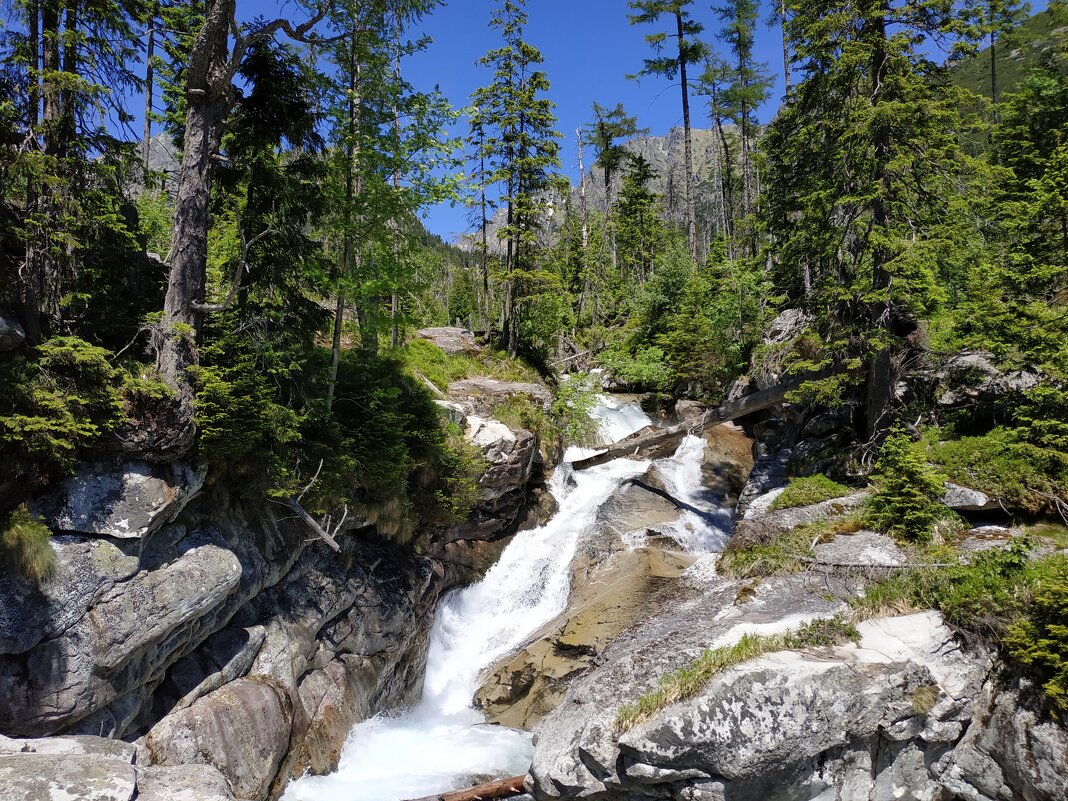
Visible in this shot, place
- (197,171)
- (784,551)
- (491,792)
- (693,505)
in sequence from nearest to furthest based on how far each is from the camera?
(491,792), (197,171), (784,551), (693,505)

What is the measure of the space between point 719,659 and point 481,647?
28.3 ft

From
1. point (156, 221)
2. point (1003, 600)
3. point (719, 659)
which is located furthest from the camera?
point (156, 221)

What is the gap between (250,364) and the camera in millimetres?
9258

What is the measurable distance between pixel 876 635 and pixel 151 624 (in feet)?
33.3

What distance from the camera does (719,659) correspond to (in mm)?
7453

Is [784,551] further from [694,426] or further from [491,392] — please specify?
[491,392]

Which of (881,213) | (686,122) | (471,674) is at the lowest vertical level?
(471,674)

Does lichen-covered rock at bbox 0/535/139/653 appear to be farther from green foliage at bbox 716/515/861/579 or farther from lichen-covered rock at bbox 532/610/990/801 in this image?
green foliage at bbox 716/515/861/579

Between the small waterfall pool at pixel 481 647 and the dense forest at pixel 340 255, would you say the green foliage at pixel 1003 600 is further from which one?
the small waterfall pool at pixel 481 647

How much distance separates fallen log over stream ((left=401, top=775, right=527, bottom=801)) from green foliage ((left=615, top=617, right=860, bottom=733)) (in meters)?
2.64

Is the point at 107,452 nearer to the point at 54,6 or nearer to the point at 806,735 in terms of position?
the point at 54,6

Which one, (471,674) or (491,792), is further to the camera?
(471,674)

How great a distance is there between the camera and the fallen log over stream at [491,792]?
8.88 metres

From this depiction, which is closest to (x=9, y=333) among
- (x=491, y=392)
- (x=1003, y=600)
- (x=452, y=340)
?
(x=491, y=392)
